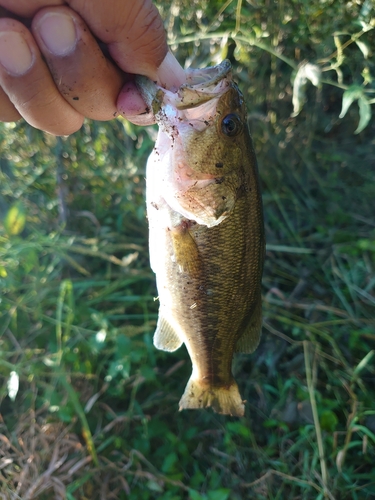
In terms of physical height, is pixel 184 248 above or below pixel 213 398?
above

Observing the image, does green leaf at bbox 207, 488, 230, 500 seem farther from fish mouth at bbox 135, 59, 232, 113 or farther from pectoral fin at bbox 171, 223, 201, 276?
fish mouth at bbox 135, 59, 232, 113

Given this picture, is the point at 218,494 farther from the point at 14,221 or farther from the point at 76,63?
the point at 76,63

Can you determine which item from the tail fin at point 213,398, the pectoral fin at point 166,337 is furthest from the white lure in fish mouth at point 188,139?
the tail fin at point 213,398

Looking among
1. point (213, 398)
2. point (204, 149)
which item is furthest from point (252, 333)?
point (204, 149)

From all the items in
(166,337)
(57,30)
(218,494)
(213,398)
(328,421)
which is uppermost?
(57,30)

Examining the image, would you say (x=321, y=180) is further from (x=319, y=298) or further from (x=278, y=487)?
(x=278, y=487)

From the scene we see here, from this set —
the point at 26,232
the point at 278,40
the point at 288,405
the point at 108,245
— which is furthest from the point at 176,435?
the point at 278,40

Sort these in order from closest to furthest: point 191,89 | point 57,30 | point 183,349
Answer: point 57,30
point 191,89
point 183,349
